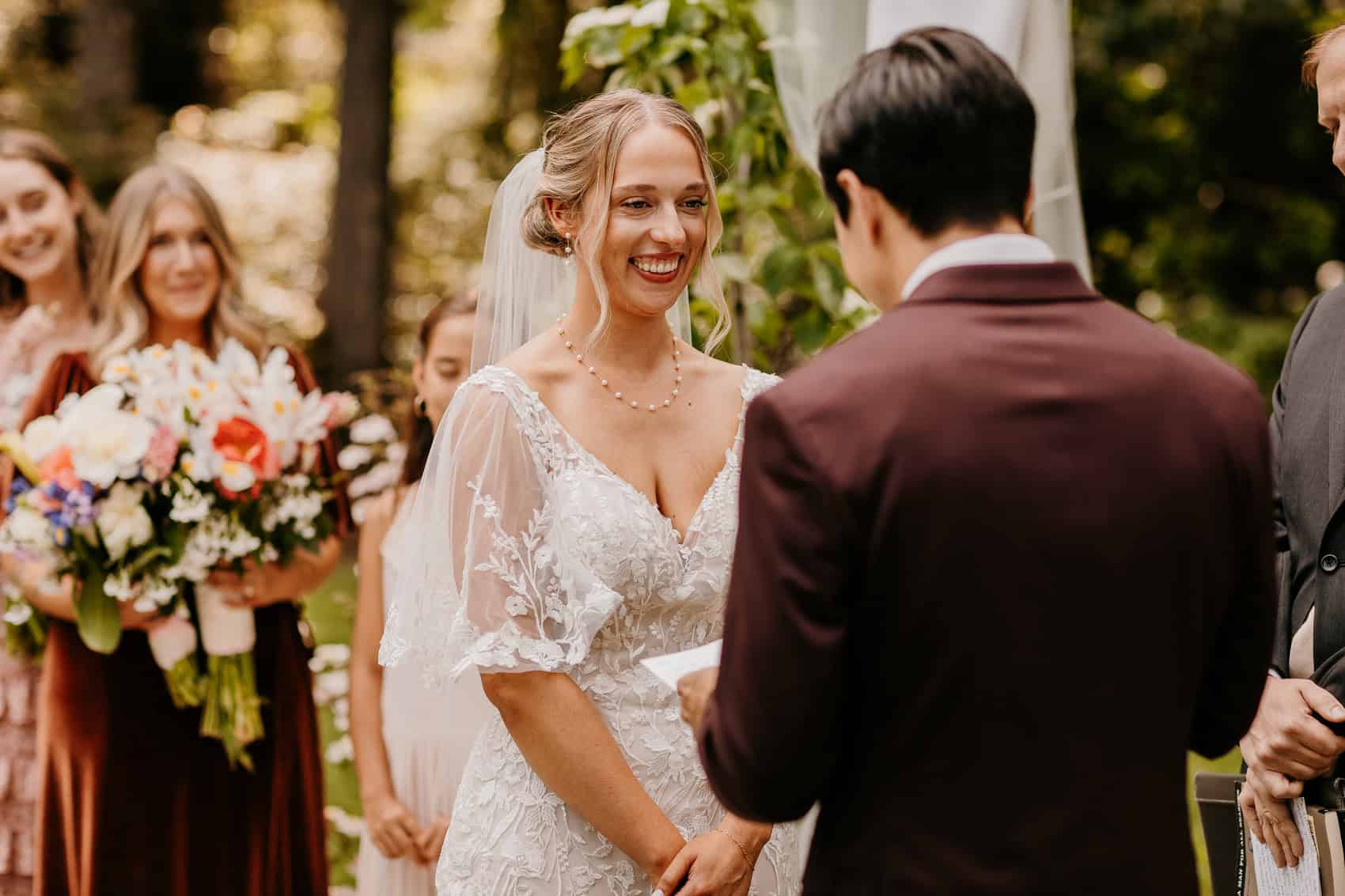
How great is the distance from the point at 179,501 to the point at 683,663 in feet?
5.88

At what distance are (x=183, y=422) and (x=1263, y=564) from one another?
259 centimetres

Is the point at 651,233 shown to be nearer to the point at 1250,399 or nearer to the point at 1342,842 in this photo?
the point at 1250,399

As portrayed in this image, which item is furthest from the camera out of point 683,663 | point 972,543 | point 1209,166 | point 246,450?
point 1209,166

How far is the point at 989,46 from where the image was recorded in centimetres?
301

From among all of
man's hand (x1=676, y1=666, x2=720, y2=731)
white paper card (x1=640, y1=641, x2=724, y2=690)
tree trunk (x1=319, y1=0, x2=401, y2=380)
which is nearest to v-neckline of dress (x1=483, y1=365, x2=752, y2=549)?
white paper card (x1=640, y1=641, x2=724, y2=690)

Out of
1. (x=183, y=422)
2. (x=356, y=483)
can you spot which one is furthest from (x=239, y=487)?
(x=356, y=483)

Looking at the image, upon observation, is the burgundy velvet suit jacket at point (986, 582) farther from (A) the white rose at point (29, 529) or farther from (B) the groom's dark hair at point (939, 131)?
(A) the white rose at point (29, 529)

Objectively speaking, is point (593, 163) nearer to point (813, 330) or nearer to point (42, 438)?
point (813, 330)

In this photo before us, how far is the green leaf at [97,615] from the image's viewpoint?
11.2 feet

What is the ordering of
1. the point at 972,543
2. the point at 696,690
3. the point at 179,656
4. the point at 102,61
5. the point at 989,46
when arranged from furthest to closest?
the point at 102,61 < the point at 179,656 < the point at 989,46 < the point at 696,690 < the point at 972,543

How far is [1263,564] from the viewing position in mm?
1795

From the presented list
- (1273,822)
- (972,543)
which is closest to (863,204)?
(972,543)

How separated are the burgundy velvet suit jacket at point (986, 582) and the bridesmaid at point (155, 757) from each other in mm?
2316

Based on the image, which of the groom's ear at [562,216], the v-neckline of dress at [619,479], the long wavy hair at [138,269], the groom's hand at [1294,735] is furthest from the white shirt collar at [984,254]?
the long wavy hair at [138,269]
